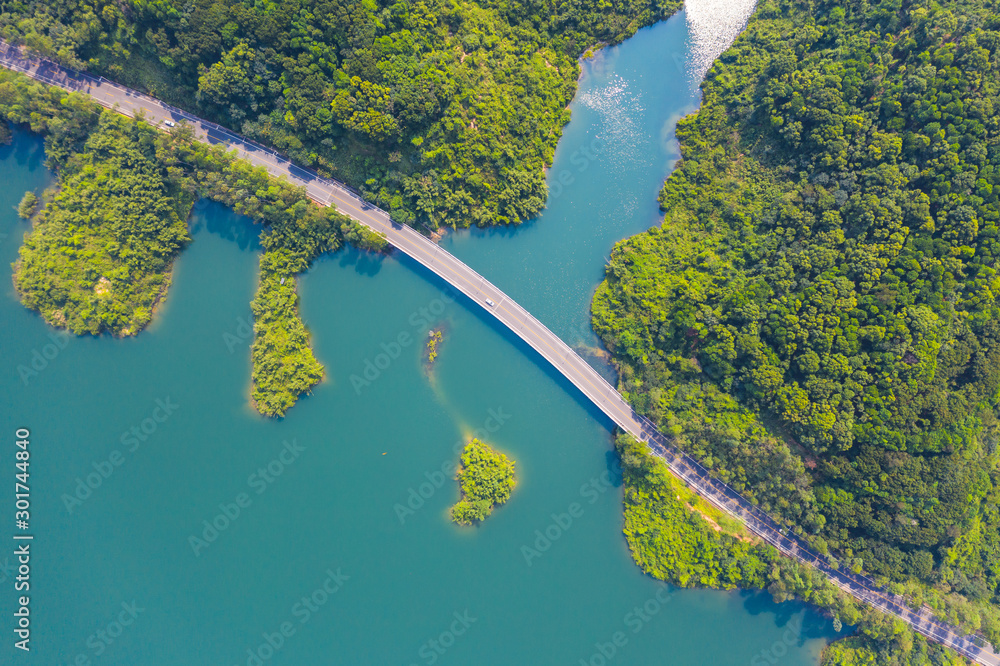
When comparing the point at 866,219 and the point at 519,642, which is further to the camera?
the point at 519,642

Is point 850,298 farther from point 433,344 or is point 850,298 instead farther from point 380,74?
point 380,74

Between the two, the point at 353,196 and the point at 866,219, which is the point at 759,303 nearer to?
the point at 866,219

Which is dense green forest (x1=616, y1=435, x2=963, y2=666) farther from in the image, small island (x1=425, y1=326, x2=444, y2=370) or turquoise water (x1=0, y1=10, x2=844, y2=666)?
small island (x1=425, y1=326, x2=444, y2=370)

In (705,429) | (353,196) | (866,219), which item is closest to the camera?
(866,219)

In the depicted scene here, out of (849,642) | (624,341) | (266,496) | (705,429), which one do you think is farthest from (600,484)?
(266,496)

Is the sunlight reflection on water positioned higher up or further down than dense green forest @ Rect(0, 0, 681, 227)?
higher up

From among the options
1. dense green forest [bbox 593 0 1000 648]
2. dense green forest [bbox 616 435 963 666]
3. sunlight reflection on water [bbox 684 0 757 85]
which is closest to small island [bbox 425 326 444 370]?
dense green forest [bbox 593 0 1000 648]

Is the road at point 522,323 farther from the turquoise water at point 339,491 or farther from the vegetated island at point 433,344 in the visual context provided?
the vegetated island at point 433,344

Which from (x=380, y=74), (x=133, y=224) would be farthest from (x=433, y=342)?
(x=133, y=224)
